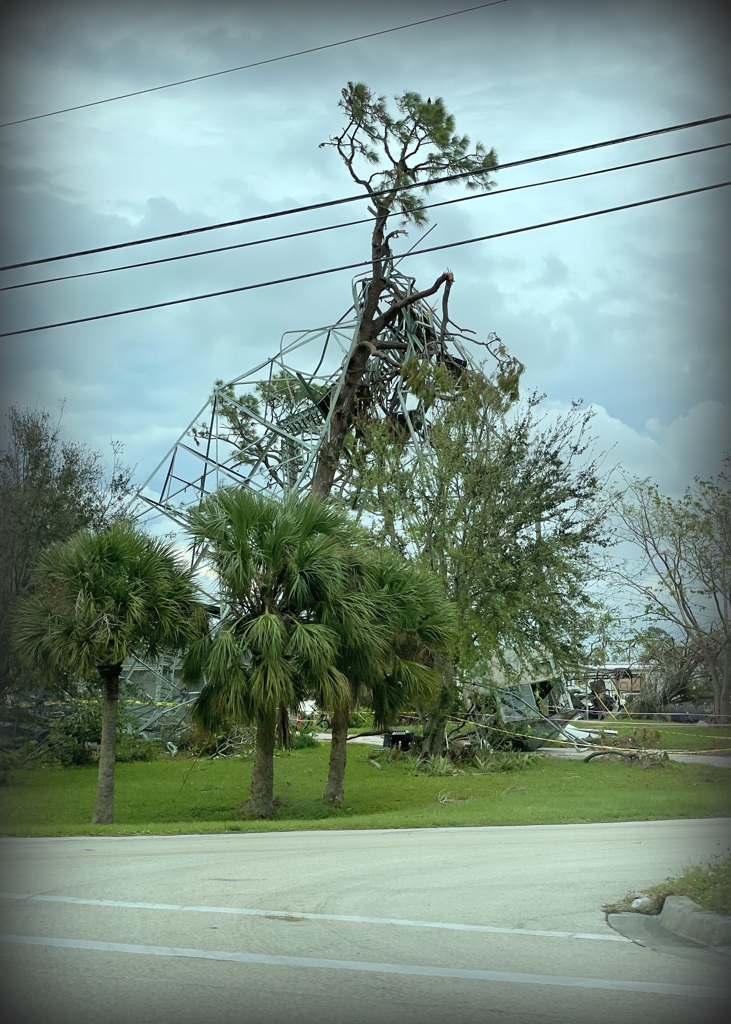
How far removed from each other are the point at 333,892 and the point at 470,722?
21.5 m

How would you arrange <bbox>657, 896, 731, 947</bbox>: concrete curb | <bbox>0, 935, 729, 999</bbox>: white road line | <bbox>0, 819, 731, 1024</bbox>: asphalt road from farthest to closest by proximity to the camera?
<bbox>657, 896, 731, 947</bbox>: concrete curb, <bbox>0, 935, 729, 999</bbox>: white road line, <bbox>0, 819, 731, 1024</bbox>: asphalt road

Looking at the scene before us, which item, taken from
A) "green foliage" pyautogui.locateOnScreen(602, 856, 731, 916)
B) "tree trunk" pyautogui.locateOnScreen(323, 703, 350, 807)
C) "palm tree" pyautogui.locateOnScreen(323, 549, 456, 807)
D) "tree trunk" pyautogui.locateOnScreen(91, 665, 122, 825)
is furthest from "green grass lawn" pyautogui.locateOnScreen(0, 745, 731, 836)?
"green foliage" pyautogui.locateOnScreen(602, 856, 731, 916)

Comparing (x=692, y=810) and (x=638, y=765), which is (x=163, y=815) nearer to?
(x=692, y=810)

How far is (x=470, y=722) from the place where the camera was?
3066cm

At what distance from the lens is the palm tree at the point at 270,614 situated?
17.7 meters

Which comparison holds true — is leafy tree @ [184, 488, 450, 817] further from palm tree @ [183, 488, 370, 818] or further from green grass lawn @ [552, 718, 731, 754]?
green grass lawn @ [552, 718, 731, 754]

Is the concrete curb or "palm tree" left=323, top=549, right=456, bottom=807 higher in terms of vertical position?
→ "palm tree" left=323, top=549, right=456, bottom=807

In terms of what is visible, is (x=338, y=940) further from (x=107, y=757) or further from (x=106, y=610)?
(x=107, y=757)

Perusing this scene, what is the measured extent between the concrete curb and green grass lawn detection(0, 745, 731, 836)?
743 centimetres

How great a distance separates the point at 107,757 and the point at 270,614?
157 inches

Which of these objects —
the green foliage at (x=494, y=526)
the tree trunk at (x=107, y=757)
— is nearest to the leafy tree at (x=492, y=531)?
the green foliage at (x=494, y=526)

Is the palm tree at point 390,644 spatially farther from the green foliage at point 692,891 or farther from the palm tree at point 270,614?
the green foliage at point 692,891

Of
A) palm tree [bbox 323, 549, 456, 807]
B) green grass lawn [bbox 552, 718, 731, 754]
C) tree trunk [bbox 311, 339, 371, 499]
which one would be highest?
tree trunk [bbox 311, 339, 371, 499]

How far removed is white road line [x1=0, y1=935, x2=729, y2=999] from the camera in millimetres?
6258
